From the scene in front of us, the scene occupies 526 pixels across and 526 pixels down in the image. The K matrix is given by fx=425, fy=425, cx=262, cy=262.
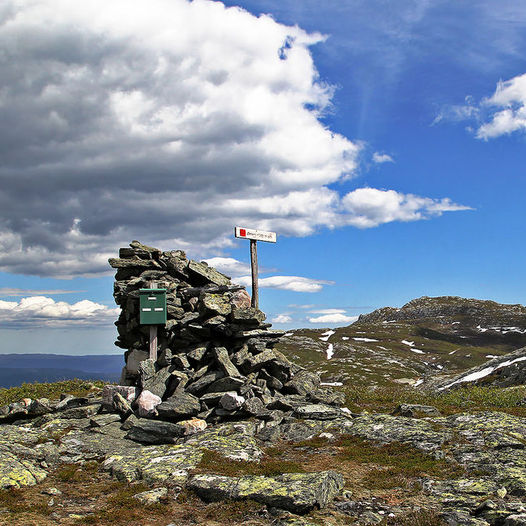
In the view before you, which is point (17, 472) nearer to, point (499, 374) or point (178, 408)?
point (178, 408)

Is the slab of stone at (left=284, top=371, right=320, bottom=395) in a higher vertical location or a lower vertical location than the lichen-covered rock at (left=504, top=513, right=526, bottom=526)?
higher

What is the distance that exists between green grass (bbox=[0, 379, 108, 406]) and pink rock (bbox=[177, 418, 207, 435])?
18509mm

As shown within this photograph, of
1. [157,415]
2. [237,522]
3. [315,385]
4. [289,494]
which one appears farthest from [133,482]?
[315,385]

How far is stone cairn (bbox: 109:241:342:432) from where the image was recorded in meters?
21.9

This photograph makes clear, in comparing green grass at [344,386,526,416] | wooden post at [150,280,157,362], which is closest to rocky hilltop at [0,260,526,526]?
green grass at [344,386,526,416]

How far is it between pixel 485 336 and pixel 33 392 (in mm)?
204650

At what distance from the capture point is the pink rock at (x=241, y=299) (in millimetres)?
28672

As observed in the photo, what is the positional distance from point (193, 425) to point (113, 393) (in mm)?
6071

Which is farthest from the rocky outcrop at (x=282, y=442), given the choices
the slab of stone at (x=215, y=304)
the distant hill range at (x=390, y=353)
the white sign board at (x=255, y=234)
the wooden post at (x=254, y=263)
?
the distant hill range at (x=390, y=353)

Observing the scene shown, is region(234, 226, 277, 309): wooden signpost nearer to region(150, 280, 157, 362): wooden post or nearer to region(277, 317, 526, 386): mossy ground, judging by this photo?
region(150, 280, 157, 362): wooden post

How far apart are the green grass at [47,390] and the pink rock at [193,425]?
60.7 ft

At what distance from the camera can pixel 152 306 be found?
26.1 meters

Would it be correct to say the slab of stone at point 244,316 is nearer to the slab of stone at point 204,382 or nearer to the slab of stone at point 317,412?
the slab of stone at point 204,382

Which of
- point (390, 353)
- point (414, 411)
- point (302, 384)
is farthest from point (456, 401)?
point (390, 353)
